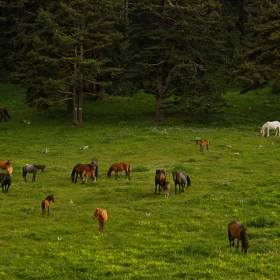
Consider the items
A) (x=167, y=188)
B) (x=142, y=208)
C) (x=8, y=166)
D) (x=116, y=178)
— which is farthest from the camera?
(x=8, y=166)

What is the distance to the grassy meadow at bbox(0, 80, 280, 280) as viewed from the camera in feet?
50.0

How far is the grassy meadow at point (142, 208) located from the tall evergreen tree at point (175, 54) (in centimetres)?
577

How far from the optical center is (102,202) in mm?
23250

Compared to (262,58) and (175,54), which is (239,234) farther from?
(175,54)

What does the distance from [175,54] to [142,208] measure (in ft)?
106

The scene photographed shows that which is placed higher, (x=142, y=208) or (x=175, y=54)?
(x=175, y=54)

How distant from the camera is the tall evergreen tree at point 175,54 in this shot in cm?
5047

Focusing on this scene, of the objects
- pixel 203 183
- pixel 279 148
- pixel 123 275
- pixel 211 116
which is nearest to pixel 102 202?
pixel 203 183

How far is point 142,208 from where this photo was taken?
21875 mm

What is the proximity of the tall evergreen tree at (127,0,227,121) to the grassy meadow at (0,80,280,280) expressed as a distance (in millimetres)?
5770

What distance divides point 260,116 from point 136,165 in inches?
1012

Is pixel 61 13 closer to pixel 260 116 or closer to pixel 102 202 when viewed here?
pixel 260 116

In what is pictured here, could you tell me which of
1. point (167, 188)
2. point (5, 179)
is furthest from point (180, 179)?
point (5, 179)

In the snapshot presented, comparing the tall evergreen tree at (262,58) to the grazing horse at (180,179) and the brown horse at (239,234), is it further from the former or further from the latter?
the brown horse at (239,234)
